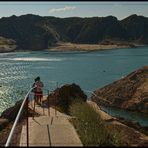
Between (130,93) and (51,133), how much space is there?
115 feet

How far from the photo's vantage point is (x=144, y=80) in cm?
4806

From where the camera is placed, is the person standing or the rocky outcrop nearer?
the person standing

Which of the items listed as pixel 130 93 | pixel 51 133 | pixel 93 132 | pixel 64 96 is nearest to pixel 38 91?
pixel 64 96

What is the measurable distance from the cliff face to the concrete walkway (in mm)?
28788

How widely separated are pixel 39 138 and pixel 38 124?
9.07ft

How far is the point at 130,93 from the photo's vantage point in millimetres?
47281

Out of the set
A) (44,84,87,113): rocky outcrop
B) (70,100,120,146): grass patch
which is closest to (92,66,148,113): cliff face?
(44,84,87,113): rocky outcrop

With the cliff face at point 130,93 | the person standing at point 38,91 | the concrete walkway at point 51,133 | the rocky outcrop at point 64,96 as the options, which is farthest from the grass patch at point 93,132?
the cliff face at point 130,93

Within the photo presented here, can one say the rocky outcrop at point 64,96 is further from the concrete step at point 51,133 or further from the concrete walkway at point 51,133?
the concrete step at point 51,133

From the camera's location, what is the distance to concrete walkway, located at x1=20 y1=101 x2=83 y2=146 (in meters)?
11.8

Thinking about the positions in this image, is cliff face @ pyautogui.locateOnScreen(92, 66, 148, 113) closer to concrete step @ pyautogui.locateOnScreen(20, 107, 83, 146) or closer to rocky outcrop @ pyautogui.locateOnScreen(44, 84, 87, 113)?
rocky outcrop @ pyautogui.locateOnScreen(44, 84, 87, 113)

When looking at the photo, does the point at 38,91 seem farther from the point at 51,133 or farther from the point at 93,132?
the point at 93,132

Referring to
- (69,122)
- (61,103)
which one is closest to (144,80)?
(61,103)

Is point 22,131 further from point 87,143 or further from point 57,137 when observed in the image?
point 87,143
